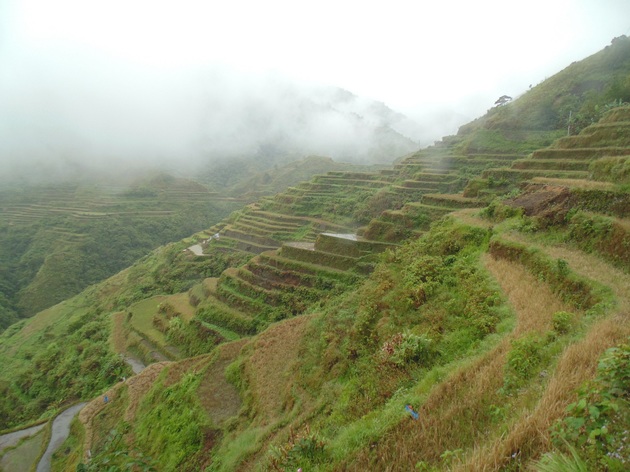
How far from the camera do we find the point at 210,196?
8569cm

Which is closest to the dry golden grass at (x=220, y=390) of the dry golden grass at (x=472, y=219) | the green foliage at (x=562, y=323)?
the green foliage at (x=562, y=323)

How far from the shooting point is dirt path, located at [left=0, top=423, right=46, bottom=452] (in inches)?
681

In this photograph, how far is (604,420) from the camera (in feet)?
9.32

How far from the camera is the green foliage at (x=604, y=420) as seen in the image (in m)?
2.58

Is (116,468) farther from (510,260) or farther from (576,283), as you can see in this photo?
(510,260)

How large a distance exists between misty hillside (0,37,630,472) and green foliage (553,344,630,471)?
0.05ft

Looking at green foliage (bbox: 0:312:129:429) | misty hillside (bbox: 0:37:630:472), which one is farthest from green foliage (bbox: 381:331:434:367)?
green foliage (bbox: 0:312:129:429)

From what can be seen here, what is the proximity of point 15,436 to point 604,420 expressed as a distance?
24866 millimetres

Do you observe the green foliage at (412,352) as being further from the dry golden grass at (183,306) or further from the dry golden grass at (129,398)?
the dry golden grass at (183,306)

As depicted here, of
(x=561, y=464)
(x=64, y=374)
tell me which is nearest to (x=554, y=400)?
(x=561, y=464)

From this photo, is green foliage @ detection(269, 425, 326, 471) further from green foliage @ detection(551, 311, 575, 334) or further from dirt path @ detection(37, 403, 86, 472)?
dirt path @ detection(37, 403, 86, 472)

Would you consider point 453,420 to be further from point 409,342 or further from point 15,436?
point 15,436

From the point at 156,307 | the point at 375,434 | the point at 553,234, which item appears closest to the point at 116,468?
the point at 375,434

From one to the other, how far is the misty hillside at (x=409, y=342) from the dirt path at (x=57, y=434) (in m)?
0.59
